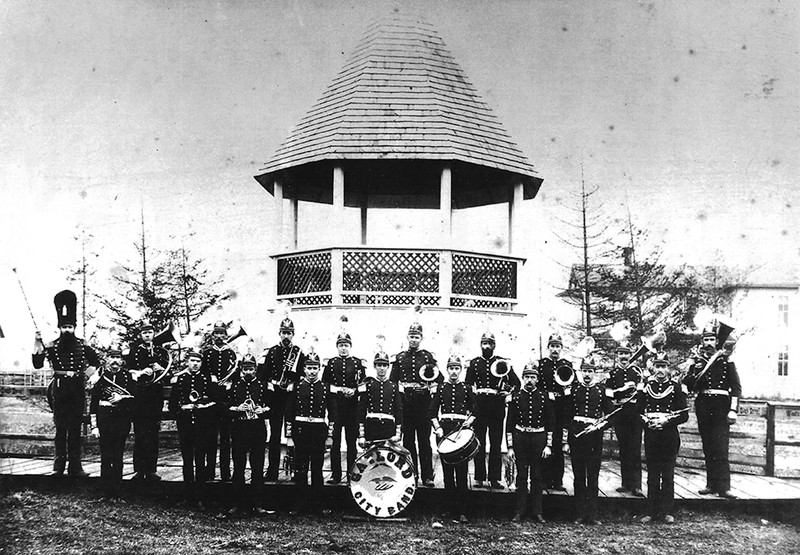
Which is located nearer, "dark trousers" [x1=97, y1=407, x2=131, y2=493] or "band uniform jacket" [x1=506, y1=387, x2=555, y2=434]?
"band uniform jacket" [x1=506, y1=387, x2=555, y2=434]

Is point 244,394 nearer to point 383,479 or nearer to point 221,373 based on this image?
point 221,373

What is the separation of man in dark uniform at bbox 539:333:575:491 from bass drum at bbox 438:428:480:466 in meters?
0.98

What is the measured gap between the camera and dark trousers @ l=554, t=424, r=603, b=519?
24.8 ft

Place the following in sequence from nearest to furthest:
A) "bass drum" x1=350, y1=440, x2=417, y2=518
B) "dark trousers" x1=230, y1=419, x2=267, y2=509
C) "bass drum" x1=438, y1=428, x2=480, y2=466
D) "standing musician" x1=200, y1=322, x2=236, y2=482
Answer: "bass drum" x1=350, y1=440, x2=417, y2=518 < "bass drum" x1=438, y1=428, x2=480, y2=466 < "dark trousers" x1=230, y1=419, x2=267, y2=509 < "standing musician" x1=200, y1=322, x2=236, y2=482

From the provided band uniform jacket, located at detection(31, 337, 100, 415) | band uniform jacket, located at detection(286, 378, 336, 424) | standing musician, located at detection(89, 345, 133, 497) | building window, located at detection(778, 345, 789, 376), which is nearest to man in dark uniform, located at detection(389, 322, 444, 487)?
band uniform jacket, located at detection(286, 378, 336, 424)

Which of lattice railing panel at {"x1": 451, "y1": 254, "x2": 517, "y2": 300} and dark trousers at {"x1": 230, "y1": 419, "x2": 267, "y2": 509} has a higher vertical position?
lattice railing panel at {"x1": 451, "y1": 254, "x2": 517, "y2": 300}

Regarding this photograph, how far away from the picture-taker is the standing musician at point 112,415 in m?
8.48

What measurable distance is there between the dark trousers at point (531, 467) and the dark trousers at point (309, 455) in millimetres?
2262

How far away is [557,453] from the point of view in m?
8.25

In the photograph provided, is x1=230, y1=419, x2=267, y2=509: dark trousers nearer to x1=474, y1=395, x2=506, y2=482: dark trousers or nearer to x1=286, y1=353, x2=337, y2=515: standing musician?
x1=286, y1=353, x2=337, y2=515: standing musician

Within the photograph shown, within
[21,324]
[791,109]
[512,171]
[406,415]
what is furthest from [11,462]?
[791,109]

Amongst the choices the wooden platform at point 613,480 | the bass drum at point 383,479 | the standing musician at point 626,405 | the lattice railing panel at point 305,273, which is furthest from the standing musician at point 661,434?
the lattice railing panel at point 305,273

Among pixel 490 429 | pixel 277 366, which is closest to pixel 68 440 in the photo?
pixel 277 366

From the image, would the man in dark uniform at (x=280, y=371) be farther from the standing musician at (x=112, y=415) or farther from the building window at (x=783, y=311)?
the building window at (x=783, y=311)
